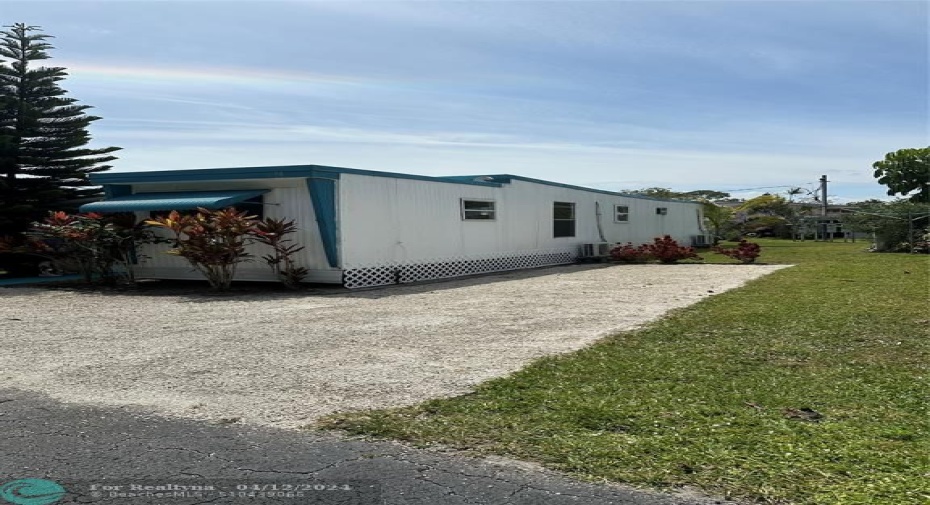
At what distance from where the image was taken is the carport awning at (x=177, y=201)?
1290 centimetres

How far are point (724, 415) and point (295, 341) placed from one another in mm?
4364

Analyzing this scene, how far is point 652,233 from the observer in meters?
26.6

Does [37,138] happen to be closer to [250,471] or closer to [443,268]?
[443,268]

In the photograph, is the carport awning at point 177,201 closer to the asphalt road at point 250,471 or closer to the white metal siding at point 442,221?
the white metal siding at point 442,221

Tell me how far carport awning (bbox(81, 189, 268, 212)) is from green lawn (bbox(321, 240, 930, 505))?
27.0 feet

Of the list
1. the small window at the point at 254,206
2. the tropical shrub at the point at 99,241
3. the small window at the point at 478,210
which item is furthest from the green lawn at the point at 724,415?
the tropical shrub at the point at 99,241

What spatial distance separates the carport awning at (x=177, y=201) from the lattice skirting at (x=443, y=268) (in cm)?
238

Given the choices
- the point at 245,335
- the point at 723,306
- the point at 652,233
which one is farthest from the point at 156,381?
the point at 652,233

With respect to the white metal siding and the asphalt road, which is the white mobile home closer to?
the white metal siding

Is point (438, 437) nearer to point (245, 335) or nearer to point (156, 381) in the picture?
point (156, 381)

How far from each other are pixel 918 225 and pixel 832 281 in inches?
512

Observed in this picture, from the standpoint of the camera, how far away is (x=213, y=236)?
12352 millimetres

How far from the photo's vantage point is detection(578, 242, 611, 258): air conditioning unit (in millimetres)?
21125

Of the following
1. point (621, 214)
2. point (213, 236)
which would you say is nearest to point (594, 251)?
point (621, 214)
